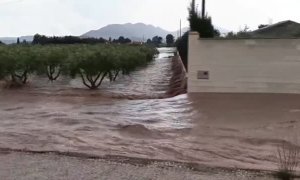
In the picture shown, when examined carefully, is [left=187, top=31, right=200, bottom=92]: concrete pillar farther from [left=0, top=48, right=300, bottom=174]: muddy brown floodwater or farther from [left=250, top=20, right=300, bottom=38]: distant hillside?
[left=250, top=20, right=300, bottom=38]: distant hillside

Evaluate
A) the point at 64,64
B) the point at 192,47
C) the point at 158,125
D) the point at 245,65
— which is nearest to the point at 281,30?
the point at 245,65

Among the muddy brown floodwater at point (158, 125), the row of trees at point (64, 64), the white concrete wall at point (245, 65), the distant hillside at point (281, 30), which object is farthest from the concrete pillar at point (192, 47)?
the row of trees at point (64, 64)

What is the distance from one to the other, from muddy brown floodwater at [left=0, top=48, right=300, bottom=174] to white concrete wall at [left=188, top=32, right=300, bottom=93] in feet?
1.42

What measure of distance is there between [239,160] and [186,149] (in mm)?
1167

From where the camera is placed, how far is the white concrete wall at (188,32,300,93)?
16578 mm

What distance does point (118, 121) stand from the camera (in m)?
12.6

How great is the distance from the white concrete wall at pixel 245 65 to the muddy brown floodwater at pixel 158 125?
433mm

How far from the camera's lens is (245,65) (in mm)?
16922

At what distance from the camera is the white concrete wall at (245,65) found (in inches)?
653

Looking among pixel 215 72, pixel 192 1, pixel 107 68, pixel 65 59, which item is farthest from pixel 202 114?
pixel 192 1

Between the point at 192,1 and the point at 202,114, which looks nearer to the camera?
the point at 202,114

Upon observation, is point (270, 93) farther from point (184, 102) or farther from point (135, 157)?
point (135, 157)

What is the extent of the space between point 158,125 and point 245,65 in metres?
5.86

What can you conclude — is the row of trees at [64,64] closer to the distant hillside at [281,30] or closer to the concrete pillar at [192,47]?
the concrete pillar at [192,47]
